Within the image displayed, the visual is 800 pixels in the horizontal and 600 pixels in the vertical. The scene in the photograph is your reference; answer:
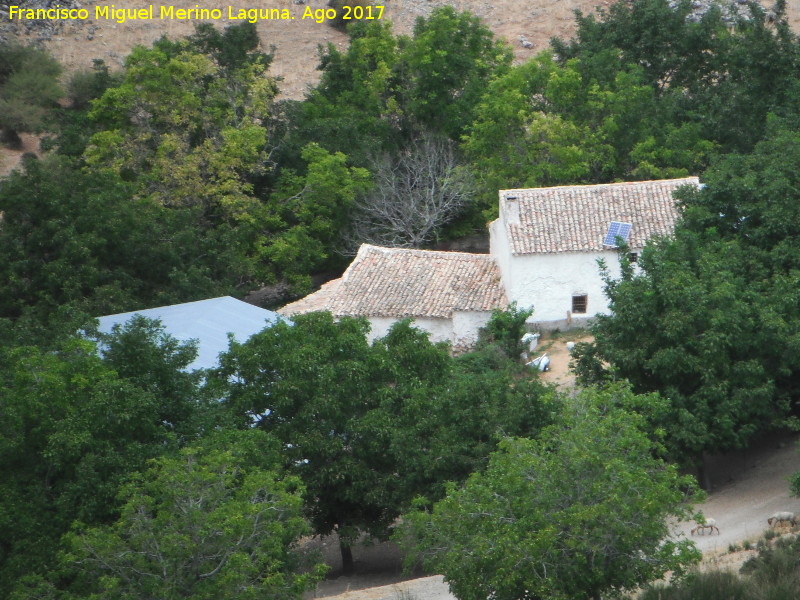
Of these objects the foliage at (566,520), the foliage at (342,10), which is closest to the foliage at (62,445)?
the foliage at (566,520)

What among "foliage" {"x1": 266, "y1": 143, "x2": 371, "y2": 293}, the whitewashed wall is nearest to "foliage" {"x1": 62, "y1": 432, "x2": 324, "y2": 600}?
the whitewashed wall

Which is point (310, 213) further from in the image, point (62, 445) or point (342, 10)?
point (62, 445)

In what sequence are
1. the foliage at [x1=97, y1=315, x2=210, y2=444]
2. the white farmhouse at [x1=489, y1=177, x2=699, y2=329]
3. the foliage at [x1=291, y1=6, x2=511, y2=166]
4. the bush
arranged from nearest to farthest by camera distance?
the bush
the foliage at [x1=97, y1=315, x2=210, y2=444]
the white farmhouse at [x1=489, y1=177, x2=699, y2=329]
the foliage at [x1=291, y1=6, x2=511, y2=166]

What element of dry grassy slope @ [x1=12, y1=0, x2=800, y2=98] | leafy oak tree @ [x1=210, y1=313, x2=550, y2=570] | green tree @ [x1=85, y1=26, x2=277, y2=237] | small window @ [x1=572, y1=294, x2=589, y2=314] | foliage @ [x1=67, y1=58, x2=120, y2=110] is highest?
dry grassy slope @ [x1=12, y1=0, x2=800, y2=98]

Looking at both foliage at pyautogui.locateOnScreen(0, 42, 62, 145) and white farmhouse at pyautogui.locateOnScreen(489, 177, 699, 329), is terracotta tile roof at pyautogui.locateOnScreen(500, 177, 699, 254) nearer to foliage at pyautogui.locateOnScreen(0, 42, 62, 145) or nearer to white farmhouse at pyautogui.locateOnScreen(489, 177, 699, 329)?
white farmhouse at pyautogui.locateOnScreen(489, 177, 699, 329)

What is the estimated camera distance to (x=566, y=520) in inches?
697

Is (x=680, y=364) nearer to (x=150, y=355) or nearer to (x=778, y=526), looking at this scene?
(x=778, y=526)

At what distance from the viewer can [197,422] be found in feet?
72.7

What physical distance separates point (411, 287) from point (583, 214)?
4.97 meters

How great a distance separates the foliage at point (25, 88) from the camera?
5222 centimetres

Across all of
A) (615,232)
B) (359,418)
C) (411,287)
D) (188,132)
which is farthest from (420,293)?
(188,132)

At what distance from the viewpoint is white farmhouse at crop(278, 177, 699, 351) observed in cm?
3478

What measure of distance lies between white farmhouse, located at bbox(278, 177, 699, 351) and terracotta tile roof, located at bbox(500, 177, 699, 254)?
3cm

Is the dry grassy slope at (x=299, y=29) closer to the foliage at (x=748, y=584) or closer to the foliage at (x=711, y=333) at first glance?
the foliage at (x=711, y=333)
